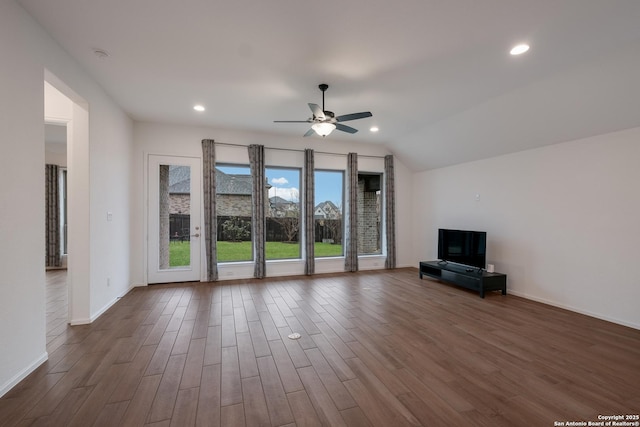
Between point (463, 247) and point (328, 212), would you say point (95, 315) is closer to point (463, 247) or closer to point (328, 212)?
point (328, 212)

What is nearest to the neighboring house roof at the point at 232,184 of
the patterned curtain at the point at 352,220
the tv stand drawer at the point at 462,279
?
the patterned curtain at the point at 352,220

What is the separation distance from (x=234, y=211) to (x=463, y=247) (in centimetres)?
473

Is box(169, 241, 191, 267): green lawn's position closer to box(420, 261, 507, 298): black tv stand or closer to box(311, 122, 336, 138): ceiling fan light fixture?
box(311, 122, 336, 138): ceiling fan light fixture

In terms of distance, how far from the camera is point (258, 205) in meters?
5.59

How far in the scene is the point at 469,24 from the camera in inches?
94.8

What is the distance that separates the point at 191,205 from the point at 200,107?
6.42 ft

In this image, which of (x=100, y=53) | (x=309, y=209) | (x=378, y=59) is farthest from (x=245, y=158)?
(x=378, y=59)

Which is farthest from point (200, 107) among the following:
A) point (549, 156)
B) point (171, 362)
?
point (549, 156)

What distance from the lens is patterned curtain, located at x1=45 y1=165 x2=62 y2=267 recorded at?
6.16m

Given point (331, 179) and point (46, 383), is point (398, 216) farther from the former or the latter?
point (46, 383)

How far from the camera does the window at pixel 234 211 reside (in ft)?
18.7

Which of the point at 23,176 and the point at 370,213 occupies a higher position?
the point at 23,176

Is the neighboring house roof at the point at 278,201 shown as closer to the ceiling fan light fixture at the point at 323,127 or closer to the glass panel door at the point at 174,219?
the glass panel door at the point at 174,219

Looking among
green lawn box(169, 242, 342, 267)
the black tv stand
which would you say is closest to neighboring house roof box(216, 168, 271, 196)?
green lawn box(169, 242, 342, 267)
